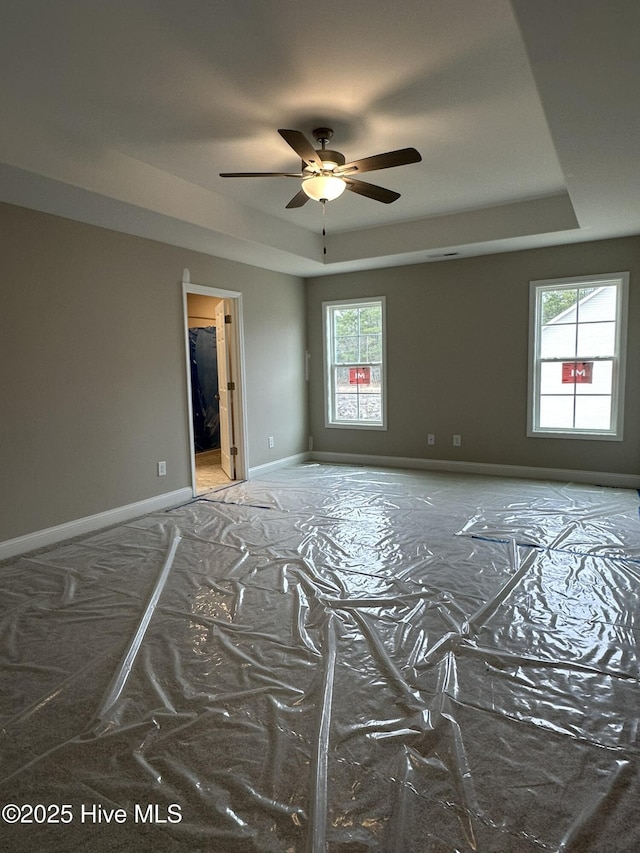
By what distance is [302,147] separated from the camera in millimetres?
2859

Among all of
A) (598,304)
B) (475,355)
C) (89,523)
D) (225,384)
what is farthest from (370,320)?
(89,523)

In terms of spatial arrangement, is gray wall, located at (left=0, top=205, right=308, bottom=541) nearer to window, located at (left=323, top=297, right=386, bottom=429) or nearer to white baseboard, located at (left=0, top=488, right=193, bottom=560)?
white baseboard, located at (left=0, top=488, right=193, bottom=560)

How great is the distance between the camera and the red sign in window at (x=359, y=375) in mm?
6742

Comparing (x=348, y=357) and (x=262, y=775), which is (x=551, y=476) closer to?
(x=348, y=357)

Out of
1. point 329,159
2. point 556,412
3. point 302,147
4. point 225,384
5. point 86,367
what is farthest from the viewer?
point 225,384

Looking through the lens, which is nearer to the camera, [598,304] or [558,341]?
[598,304]

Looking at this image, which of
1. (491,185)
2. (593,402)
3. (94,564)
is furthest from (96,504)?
(593,402)

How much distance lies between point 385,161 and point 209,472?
4592 mm

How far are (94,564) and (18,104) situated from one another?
2791 mm

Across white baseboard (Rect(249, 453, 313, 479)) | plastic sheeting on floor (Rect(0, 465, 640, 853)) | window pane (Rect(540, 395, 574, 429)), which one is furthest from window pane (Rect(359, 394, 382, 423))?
plastic sheeting on floor (Rect(0, 465, 640, 853))

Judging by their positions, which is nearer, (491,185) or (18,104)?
(18,104)

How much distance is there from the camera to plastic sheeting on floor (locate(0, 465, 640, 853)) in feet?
4.87

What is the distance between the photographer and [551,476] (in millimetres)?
5664

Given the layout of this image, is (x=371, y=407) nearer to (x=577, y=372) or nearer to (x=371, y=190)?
(x=577, y=372)
